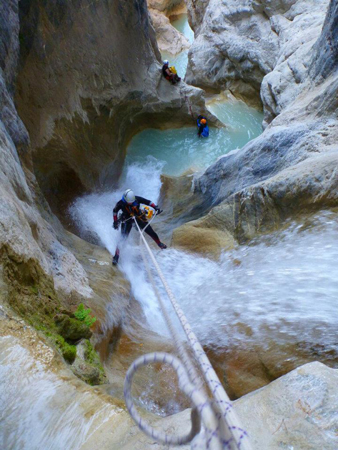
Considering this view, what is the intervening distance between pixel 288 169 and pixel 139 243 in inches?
140

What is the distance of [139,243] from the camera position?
22.7 feet

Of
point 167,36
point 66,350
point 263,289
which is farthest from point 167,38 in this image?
point 66,350

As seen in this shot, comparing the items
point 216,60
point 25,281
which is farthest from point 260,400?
point 216,60

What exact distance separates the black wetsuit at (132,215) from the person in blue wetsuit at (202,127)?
6.85 meters

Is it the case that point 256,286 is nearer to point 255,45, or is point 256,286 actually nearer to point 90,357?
point 90,357

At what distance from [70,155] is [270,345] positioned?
22.0 ft

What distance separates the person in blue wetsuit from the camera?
489 inches

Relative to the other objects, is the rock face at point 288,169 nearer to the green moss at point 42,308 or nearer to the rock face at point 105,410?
the rock face at point 105,410

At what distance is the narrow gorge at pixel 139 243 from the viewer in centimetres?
159

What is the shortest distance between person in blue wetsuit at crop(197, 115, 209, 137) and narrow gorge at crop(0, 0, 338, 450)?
436 millimetres

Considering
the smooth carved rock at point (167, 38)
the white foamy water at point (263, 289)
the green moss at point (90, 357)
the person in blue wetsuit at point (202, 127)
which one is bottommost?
the white foamy water at point (263, 289)

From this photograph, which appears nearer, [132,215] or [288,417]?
[288,417]

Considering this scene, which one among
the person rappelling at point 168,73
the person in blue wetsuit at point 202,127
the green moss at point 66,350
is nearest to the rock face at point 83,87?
the person rappelling at point 168,73

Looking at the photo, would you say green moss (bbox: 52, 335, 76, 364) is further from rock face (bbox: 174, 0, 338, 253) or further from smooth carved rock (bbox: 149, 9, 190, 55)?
smooth carved rock (bbox: 149, 9, 190, 55)
